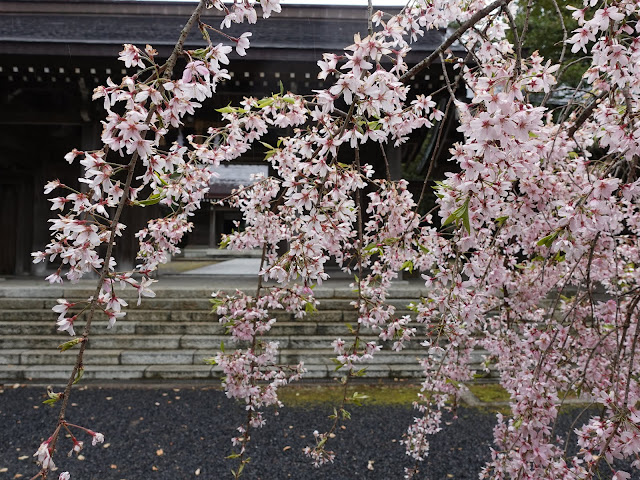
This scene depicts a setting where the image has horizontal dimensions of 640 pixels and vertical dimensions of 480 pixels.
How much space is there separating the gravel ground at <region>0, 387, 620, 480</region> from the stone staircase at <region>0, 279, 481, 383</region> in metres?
0.44

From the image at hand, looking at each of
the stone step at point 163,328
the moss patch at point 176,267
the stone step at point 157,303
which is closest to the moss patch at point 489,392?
the stone step at point 163,328

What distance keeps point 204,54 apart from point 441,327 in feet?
4.68

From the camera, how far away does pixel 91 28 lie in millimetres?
9125

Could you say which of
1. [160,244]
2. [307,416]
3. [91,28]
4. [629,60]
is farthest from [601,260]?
[91,28]

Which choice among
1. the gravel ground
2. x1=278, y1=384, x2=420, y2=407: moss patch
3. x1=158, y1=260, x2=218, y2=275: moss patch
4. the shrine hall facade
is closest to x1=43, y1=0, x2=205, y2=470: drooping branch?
the gravel ground

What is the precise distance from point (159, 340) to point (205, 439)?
2.39 metres

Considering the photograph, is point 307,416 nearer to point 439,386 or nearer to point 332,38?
point 439,386

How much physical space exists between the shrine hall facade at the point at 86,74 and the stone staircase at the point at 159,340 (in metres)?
1.90

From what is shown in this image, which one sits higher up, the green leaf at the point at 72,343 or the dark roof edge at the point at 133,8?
the dark roof edge at the point at 133,8

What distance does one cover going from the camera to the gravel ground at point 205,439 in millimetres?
3238

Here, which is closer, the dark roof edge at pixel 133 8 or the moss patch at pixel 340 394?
the moss patch at pixel 340 394

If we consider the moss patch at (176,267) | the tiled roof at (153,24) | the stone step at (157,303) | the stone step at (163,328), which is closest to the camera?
the stone step at (163,328)

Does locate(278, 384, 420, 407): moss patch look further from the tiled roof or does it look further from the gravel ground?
the tiled roof

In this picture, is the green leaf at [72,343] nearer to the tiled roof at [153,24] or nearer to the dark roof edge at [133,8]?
the tiled roof at [153,24]
